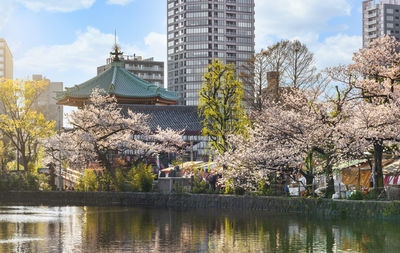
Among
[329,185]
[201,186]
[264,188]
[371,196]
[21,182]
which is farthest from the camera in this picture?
[21,182]

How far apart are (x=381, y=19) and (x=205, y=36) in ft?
166

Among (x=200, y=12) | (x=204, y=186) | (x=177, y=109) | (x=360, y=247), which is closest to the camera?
(x=360, y=247)

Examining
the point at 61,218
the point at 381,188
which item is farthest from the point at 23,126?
the point at 381,188

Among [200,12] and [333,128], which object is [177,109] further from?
[200,12]

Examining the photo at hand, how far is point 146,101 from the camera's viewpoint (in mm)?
76188

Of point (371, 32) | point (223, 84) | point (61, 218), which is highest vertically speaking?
point (371, 32)

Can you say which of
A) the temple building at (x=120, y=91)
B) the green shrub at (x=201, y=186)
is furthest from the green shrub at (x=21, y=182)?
the green shrub at (x=201, y=186)

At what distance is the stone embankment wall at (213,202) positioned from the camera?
1387 inches

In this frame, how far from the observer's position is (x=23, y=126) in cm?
6638

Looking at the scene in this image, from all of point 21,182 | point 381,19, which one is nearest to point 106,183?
point 21,182

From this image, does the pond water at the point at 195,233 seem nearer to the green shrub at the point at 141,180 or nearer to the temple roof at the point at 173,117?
the green shrub at the point at 141,180

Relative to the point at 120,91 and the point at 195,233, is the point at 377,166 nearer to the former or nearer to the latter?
the point at 195,233

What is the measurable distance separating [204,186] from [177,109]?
962 inches

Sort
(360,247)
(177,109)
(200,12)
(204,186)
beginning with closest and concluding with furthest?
(360,247) < (204,186) < (177,109) < (200,12)
